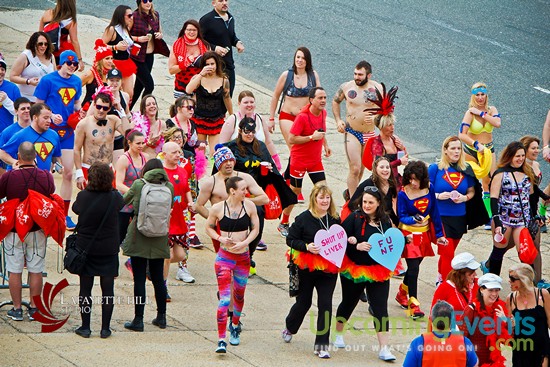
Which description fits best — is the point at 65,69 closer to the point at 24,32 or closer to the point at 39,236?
the point at 39,236

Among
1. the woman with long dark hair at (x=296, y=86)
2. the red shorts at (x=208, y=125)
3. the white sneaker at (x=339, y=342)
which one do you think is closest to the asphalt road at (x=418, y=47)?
the woman with long dark hair at (x=296, y=86)

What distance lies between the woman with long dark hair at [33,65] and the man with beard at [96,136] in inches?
59.6

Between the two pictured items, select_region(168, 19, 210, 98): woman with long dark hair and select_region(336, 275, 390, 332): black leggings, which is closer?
select_region(336, 275, 390, 332): black leggings

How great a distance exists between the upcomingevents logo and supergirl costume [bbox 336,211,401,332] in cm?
275

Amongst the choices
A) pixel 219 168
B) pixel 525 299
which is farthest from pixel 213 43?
pixel 525 299

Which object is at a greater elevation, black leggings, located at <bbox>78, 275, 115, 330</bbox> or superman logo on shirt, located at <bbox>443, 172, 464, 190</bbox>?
superman logo on shirt, located at <bbox>443, 172, 464, 190</bbox>

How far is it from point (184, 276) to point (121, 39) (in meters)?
4.54

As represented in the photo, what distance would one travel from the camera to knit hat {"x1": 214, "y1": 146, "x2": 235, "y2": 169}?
11422 mm

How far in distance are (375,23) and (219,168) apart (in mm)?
11685

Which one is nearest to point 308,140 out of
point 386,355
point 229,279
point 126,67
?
point 126,67

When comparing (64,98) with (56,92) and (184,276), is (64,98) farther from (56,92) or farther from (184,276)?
(184,276)

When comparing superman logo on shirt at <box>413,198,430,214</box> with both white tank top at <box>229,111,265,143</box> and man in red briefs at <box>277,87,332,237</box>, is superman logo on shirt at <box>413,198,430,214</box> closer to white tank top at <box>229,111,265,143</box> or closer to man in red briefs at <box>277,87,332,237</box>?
white tank top at <box>229,111,265,143</box>

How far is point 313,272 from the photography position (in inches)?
424

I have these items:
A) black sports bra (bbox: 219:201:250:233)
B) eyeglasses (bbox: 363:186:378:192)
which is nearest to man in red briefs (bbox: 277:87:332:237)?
eyeglasses (bbox: 363:186:378:192)
